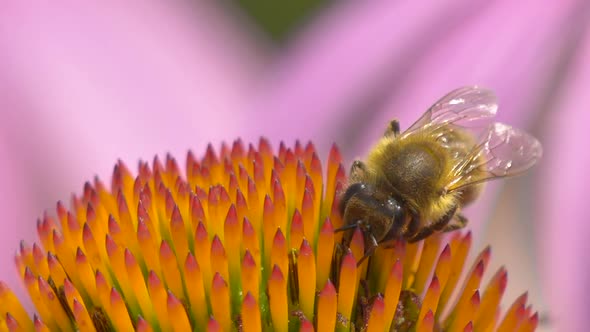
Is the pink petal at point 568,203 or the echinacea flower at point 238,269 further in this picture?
the pink petal at point 568,203

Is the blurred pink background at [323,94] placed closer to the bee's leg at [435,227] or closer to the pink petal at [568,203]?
the pink petal at [568,203]

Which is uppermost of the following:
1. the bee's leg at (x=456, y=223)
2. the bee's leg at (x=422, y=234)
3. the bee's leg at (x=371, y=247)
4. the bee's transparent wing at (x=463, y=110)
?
the bee's transparent wing at (x=463, y=110)

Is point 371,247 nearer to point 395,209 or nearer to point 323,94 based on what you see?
point 395,209

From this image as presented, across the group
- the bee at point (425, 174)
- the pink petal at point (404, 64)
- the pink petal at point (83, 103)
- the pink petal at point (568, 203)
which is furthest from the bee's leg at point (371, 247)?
the pink petal at point (83, 103)

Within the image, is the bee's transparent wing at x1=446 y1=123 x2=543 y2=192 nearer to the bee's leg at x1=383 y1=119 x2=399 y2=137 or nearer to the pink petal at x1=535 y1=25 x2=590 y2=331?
the bee's leg at x1=383 y1=119 x2=399 y2=137

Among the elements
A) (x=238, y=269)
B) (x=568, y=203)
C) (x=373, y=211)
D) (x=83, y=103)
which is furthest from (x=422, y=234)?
(x=83, y=103)

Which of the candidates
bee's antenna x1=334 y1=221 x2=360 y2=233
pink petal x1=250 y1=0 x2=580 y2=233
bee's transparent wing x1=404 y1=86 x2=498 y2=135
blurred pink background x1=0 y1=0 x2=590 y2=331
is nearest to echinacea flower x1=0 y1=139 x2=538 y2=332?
bee's antenna x1=334 y1=221 x2=360 y2=233

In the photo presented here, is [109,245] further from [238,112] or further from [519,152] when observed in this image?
[238,112]

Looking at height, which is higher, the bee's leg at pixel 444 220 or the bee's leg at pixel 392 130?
the bee's leg at pixel 392 130
